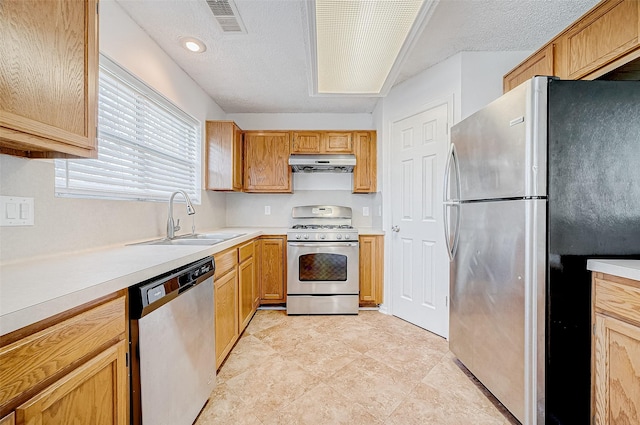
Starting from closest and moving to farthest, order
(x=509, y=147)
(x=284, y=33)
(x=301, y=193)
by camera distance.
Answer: (x=509, y=147)
(x=284, y=33)
(x=301, y=193)

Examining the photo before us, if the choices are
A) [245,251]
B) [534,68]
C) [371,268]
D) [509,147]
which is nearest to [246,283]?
[245,251]

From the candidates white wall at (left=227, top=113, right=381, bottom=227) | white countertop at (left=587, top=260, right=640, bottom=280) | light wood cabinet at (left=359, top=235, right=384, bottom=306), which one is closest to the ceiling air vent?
white wall at (left=227, top=113, right=381, bottom=227)


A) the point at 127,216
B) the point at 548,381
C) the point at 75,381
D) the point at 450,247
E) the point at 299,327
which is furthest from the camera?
the point at 299,327

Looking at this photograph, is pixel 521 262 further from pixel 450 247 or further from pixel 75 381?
pixel 75 381

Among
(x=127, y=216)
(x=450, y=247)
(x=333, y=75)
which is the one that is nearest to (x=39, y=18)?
(x=127, y=216)

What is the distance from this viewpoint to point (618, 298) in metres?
1.17

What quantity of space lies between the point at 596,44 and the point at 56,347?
8.86ft

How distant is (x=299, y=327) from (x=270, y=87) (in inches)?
98.6

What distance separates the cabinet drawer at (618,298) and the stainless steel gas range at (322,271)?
2.00 meters

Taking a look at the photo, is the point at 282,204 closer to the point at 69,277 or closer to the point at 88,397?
the point at 69,277

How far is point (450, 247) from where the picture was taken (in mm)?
2039

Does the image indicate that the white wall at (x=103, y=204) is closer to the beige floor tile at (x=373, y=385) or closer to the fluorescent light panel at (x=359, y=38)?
the fluorescent light panel at (x=359, y=38)

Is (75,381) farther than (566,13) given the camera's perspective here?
No

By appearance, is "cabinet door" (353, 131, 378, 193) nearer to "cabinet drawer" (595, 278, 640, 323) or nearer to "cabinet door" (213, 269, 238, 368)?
"cabinet door" (213, 269, 238, 368)
